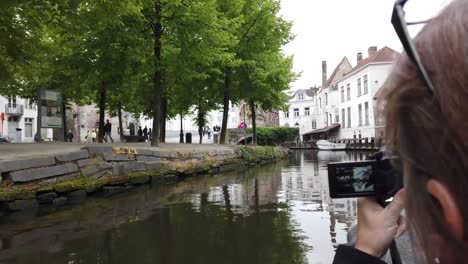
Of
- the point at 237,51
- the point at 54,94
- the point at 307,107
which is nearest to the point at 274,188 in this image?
the point at 54,94

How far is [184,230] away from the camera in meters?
6.36

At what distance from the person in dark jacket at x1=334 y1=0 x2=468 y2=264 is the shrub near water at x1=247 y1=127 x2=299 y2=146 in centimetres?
5471

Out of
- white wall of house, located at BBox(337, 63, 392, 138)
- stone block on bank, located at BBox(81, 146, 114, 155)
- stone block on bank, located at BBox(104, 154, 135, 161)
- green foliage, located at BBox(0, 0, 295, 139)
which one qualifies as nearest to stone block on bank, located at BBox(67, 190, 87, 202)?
stone block on bank, located at BBox(81, 146, 114, 155)

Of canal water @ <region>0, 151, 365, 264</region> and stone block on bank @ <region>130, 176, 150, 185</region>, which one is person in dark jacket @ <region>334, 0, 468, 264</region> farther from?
stone block on bank @ <region>130, 176, 150, 185</region>

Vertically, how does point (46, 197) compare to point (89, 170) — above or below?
below

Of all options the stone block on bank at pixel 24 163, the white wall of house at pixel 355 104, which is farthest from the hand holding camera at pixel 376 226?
the white wall of house at pixel 355 104

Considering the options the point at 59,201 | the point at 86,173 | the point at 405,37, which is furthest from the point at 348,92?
the point at 405,37

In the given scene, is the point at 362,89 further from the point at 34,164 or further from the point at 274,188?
the point at 34,164

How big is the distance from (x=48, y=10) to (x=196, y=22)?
5709 mm

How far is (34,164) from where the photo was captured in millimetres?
9148

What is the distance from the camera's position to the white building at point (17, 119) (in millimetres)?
50344

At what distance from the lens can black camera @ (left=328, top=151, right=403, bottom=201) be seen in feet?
3.55

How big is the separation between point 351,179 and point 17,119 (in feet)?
190

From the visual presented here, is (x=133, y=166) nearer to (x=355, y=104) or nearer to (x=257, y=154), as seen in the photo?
(x=257, y=154)
